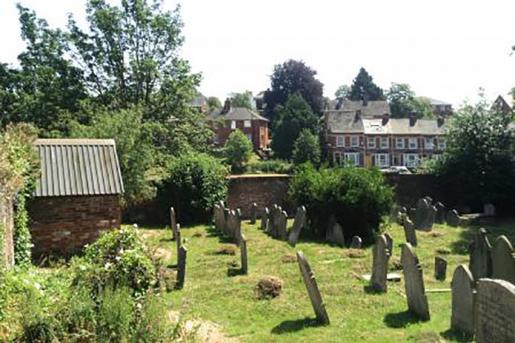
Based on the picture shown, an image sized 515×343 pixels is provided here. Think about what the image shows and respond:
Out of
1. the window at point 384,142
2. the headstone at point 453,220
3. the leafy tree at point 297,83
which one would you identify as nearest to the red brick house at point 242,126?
the leafy tree at point 297,83

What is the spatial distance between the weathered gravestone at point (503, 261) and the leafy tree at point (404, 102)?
8338 centimetres

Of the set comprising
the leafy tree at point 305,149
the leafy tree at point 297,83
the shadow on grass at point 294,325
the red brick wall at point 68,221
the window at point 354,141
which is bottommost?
the shadow on grass at point 294,325

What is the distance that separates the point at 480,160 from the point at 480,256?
626 inches

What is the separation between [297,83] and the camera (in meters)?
65.8

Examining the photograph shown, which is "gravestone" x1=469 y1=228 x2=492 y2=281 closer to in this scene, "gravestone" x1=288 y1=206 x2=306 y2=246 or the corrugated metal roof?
"gravestone" x1=288 y1=206 x2=306 y2=246

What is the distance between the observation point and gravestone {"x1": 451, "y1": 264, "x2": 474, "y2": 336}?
25.1 feet

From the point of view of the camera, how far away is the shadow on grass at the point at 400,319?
8.35 m

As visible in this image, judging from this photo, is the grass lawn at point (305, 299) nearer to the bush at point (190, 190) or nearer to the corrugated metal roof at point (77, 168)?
the corrugated metal roof at point (77, 168)

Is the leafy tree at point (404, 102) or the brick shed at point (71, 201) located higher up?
the leafy tree at point (404, 102)

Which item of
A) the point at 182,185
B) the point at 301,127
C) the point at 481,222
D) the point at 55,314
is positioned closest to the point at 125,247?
the point at 55,314

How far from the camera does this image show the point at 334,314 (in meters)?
9.01

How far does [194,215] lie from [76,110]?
1286 centimetres

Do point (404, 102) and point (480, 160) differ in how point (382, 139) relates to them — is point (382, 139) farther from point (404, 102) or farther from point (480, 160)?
point (404, 102)

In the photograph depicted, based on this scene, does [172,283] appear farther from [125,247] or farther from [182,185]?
[182,185]
